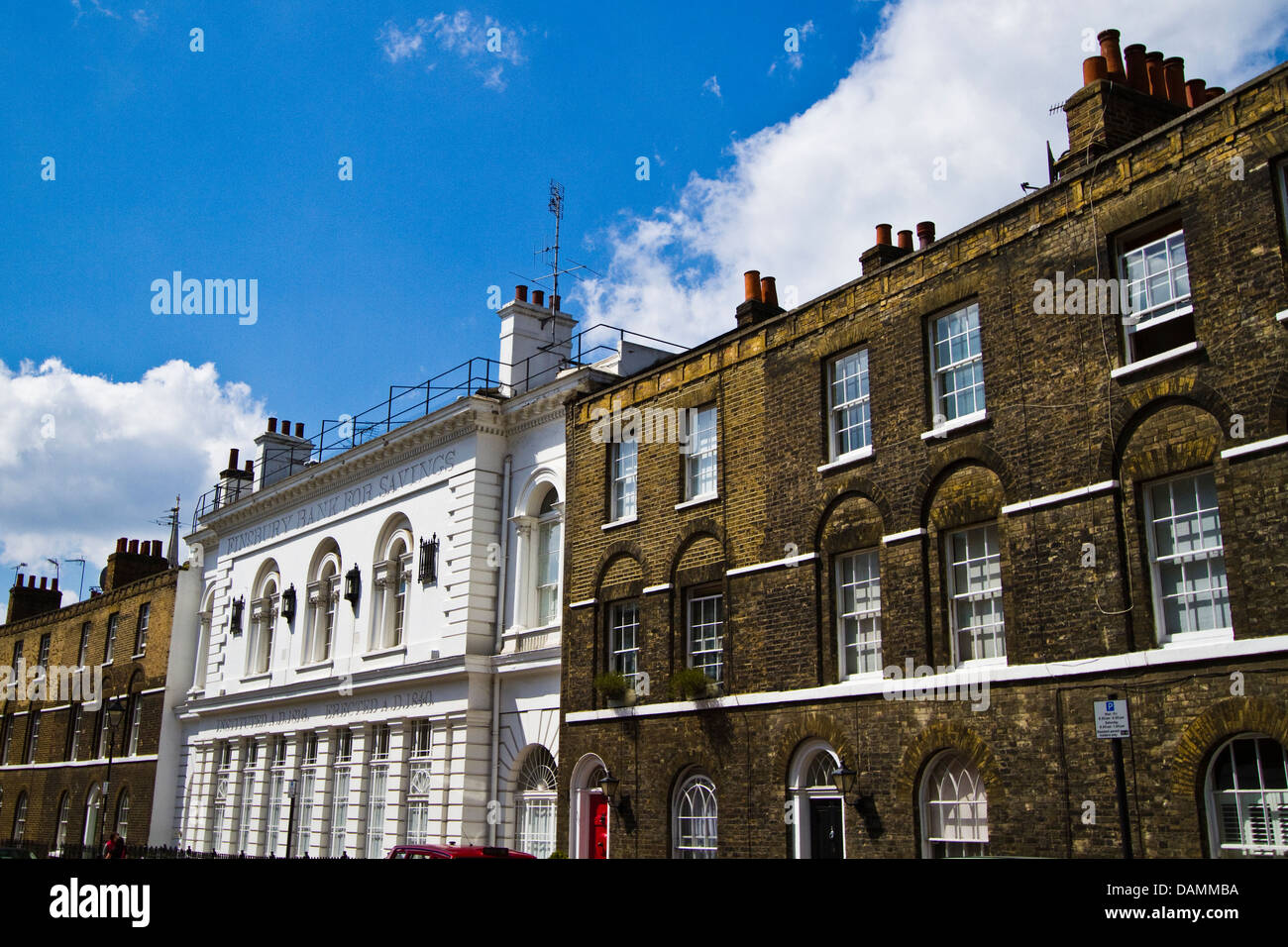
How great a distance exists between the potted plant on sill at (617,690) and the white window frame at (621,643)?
0.13 meters

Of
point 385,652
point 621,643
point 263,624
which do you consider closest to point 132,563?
point 263,624

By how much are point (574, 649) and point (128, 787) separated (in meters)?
27.6

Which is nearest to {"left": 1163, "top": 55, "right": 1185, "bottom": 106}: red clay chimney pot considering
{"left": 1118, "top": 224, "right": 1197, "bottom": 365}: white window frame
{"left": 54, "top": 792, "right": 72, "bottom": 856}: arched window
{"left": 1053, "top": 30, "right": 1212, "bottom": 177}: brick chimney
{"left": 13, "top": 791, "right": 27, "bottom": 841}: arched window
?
{"left": 1053, "top": 30, "right": 1212, "bottom": 177}: brick chimney

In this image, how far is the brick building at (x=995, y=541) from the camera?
1332cm

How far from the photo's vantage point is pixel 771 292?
2398 cm

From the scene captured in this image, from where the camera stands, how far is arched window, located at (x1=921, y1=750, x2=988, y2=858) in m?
15.6

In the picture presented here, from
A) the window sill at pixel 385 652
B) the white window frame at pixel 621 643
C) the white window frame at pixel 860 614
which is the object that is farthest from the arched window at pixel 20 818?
the white window frame at pixel 860 614

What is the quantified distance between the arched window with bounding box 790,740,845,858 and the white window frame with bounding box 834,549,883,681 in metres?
1.34

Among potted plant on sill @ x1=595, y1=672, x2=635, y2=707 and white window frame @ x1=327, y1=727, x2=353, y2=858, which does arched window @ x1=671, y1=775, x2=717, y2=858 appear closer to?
potted plant on sill @ x1=595, y1=672, x2=635, y2=707

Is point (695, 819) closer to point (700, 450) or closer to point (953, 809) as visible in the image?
point (953, 809)

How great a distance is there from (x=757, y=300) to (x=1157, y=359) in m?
10.5

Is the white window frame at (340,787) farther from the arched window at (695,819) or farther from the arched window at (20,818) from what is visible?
the arched window at (20,818)

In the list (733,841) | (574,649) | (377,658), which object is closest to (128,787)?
(377,658)
